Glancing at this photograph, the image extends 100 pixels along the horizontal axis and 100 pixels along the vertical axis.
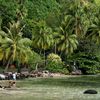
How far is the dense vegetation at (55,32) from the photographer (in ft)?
254

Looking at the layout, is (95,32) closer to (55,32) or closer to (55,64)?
(55,32)

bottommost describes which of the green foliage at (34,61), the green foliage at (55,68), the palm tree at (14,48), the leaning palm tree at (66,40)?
the green foliage at (55,68)

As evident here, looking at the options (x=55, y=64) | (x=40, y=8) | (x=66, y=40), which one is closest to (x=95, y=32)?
(x=66, y=40)

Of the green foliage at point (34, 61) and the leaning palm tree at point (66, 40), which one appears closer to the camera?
the green foliage at point (34, 61)

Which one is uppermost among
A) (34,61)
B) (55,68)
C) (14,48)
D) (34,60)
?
(14,48)

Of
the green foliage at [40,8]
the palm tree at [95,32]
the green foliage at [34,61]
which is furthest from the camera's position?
the green foliage at [40,8]

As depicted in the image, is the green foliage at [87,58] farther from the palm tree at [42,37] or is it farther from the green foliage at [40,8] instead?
the green foliage at [40,8]

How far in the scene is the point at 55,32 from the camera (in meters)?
83.4

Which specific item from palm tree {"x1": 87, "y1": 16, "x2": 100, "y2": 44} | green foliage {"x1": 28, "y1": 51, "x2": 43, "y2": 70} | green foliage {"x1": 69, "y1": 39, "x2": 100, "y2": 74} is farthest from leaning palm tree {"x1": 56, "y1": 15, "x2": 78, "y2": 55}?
green foliage {"x1": 28, "y1": 51, "x2": 43, "y2": 70}

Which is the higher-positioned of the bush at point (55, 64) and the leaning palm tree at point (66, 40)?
the leaning palm tree at point (66, 40)

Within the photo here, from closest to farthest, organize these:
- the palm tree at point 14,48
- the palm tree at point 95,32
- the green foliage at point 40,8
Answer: the palm tree at point 14,48 → the palm tree at point 95,32 → the green foliage at point 40,8

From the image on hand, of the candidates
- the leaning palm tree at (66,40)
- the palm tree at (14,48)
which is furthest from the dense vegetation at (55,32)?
the palm tree at (14,48)

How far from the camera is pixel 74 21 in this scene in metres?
85.4

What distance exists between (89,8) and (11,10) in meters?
17.1
